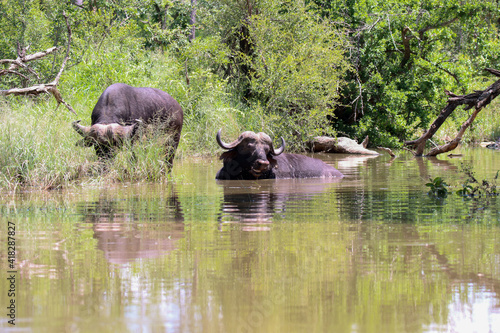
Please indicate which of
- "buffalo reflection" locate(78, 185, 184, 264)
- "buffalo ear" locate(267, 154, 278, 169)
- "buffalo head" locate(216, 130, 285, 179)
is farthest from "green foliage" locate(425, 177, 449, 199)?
"buffalo ear" locate(267, 154, 278, 169)

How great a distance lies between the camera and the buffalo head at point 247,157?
42.1 ft

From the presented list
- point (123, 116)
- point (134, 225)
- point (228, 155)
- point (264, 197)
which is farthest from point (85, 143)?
point (134, 225)

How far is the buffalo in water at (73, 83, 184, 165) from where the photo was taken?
37.7 feet

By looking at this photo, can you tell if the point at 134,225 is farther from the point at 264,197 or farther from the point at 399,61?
the point at 399,61

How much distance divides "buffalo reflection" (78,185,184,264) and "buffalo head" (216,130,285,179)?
385 centimetres

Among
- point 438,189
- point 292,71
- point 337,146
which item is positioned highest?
point 292,71

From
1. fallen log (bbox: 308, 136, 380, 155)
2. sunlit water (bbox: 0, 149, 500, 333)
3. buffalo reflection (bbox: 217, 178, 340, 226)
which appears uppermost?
fallen log (bbox: 308, 136, 380, 155)

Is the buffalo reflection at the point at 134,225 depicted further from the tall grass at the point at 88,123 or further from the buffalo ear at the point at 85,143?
the buffalo ear at the point at 85,143

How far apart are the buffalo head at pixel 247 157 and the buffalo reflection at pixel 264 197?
0.45 meters

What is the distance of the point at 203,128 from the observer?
19.6m

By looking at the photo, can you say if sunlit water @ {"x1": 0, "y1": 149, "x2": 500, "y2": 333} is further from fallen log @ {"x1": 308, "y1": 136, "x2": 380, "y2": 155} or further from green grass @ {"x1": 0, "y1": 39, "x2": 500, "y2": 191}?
fallen log @ {"x1": 308, "y1": 136, "x2": 380, "y2": 155}

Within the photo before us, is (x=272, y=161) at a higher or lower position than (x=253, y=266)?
higher

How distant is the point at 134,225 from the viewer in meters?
6.55

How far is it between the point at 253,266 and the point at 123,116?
27.5ft
